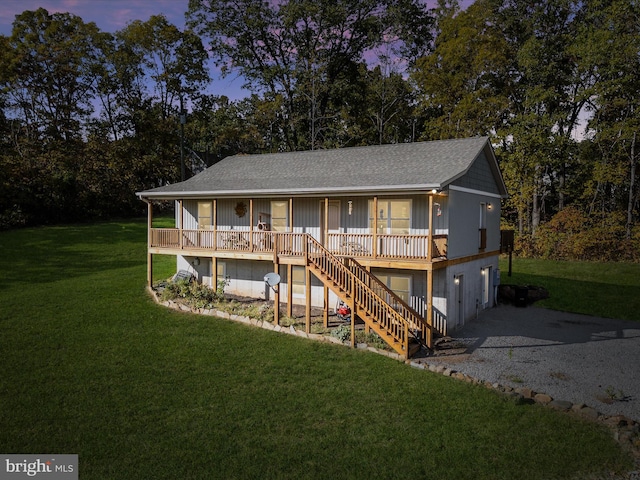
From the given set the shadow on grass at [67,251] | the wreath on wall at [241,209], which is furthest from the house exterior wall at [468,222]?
the shadow on grass at [67,251]

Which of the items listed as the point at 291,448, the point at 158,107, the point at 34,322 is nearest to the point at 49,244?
the point at 34,322

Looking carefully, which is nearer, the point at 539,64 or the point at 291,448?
the point at 291,448

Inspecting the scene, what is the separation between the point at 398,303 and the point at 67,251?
23.0m

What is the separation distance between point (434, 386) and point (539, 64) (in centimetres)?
3118

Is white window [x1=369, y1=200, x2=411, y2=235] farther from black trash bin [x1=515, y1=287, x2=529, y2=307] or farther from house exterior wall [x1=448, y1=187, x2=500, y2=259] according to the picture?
black trash bin [x1=515, y1=287, x2=529, y2=307]

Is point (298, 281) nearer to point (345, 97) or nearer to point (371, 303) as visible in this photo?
point (371, 303)

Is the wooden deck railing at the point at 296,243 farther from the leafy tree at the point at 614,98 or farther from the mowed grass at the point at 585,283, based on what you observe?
the leafy tree at the point at 614,98

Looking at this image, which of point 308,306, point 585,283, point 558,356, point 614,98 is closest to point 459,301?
point 558,356

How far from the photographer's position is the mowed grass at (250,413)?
25.0 feet

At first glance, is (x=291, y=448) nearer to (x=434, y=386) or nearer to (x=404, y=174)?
(x=434, y=386)

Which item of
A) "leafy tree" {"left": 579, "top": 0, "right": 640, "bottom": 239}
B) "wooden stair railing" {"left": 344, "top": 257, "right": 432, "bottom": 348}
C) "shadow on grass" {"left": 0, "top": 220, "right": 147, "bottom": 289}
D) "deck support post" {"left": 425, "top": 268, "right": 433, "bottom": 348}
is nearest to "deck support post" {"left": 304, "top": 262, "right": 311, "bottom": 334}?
"wooden stair railing" {"left": 344, "top": 257, "right": 432, "bottom": 348}

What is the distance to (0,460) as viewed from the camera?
7648 mm

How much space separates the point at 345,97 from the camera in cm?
3978

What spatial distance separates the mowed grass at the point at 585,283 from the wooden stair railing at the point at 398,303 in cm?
938
